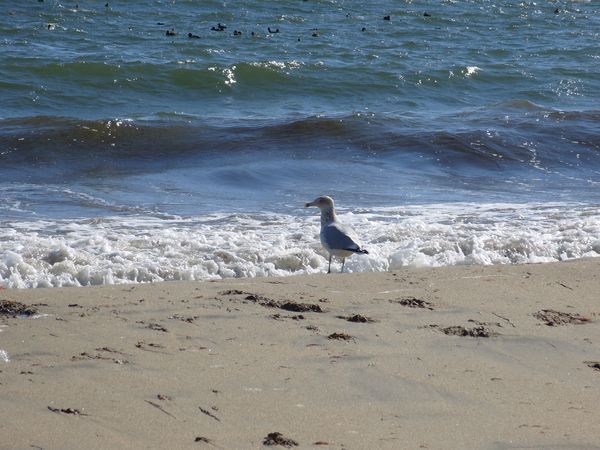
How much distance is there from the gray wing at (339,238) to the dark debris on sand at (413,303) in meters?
1.03

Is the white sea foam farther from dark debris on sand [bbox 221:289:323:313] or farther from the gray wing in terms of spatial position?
dark debris on sand [bbox 221:289:323:313]

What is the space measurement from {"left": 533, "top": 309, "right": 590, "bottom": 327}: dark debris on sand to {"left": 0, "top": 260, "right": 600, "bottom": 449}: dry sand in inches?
0.7

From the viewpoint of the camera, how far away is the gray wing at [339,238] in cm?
640

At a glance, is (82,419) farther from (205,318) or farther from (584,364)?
(584,364)

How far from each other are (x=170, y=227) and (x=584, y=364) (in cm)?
397

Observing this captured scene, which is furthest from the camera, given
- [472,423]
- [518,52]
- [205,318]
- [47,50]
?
[518,52]

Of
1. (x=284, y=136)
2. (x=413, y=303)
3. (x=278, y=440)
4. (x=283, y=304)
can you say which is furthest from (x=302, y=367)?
(x=284, y=136)

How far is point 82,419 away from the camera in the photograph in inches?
135

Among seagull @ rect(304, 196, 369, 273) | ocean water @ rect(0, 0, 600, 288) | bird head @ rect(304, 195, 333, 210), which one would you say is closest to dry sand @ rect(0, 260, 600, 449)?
seagull @ rect(304, 196, 369, 273)

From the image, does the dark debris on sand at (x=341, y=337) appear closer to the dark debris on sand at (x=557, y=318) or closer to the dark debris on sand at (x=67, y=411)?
the dark debris on sand at (x=557, y=318)

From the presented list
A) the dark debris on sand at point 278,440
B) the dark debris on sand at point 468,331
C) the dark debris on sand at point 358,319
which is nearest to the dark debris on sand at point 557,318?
the dark debris on sand at point 468,331

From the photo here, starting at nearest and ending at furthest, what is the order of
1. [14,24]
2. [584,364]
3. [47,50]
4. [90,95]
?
[584,364] < [90,95] < [47,50] < [14,24]

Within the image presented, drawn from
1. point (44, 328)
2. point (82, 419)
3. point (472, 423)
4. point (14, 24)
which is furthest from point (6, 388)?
point (14, 24)

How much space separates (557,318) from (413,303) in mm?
754
